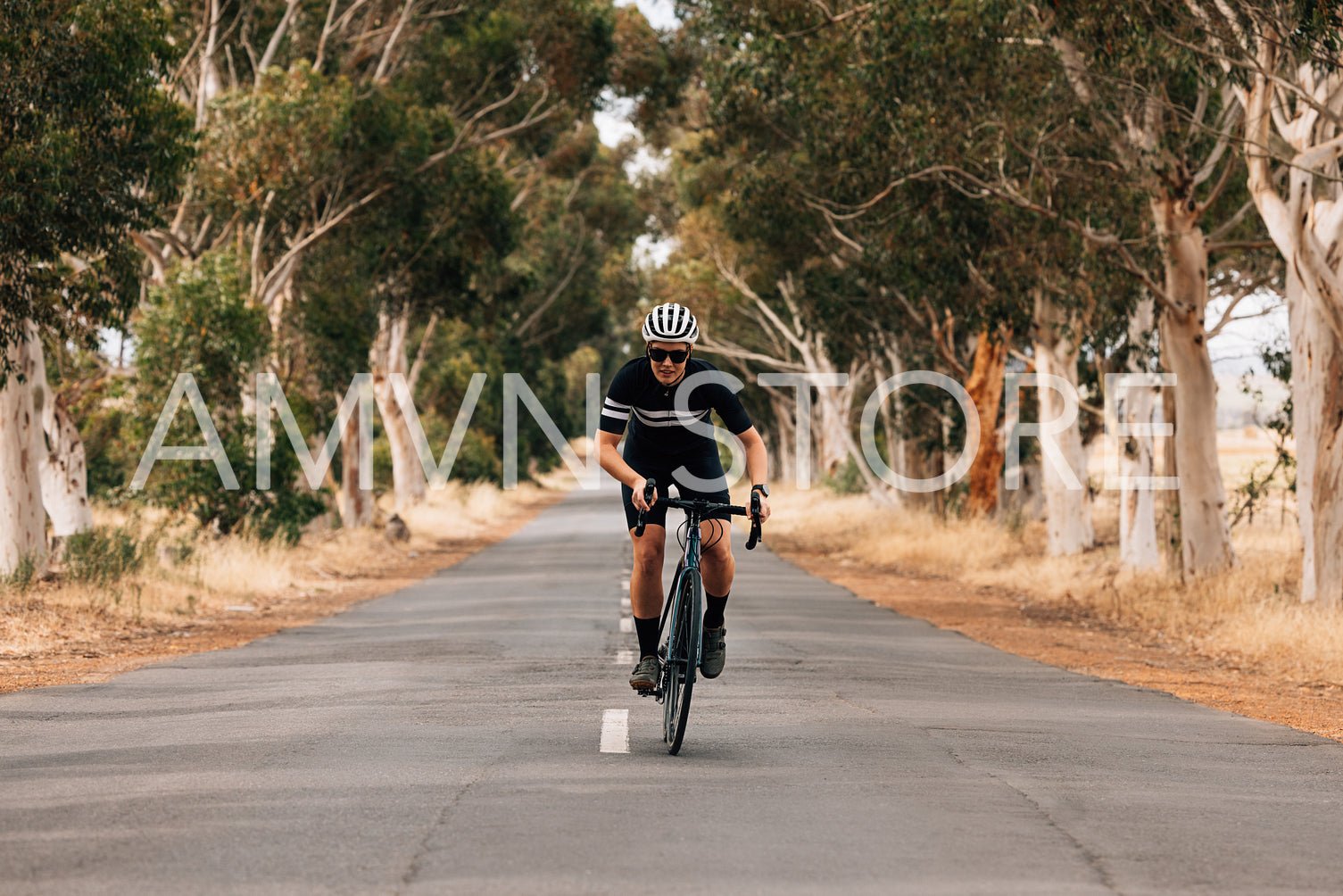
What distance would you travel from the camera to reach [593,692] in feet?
33.8

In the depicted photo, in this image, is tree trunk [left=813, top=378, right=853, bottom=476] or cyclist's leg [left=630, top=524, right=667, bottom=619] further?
tree trunk [left=813, top=378, right=853, bottom=476]

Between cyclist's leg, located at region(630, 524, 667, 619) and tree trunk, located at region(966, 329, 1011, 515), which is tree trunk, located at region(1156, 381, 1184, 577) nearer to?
tree trunk, located at region(966, 329, 1011, 515)

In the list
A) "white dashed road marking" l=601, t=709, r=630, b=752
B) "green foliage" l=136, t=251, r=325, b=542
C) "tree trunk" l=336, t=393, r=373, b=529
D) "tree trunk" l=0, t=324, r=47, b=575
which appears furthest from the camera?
"tree trunk" l=336, t=393, r=373, b=529

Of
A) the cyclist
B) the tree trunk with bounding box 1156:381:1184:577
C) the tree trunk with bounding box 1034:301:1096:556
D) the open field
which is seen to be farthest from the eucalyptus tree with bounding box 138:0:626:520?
the cyclist

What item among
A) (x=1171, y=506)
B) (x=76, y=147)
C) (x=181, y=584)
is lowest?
(x=181, y=584)

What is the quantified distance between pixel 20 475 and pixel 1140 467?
15.4 metres

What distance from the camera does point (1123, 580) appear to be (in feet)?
66.2

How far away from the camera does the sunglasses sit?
7.70 metres

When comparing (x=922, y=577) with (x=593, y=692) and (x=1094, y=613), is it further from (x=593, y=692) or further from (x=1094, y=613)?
(x=593, y=692)

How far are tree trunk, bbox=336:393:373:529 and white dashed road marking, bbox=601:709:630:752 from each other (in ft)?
82.1

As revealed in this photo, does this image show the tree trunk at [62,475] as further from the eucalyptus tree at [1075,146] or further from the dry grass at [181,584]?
the eucalyptus tree at [1075,146]

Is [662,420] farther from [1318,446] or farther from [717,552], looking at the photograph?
[1318,446]

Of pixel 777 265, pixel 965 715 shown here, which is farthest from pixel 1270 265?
pixel 965 715

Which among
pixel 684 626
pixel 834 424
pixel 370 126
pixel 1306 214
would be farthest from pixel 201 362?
pixel 834 424
